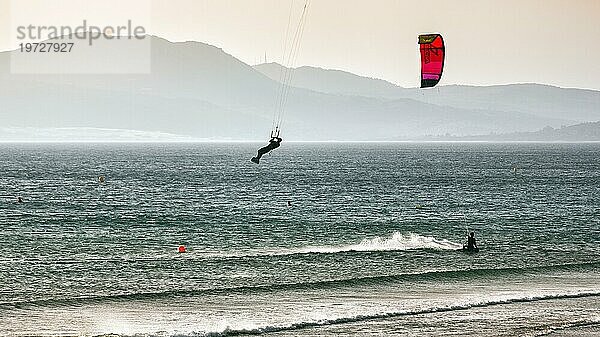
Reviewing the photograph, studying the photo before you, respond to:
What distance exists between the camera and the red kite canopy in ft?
162

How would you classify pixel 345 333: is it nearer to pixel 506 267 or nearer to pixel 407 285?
pixel 407 285

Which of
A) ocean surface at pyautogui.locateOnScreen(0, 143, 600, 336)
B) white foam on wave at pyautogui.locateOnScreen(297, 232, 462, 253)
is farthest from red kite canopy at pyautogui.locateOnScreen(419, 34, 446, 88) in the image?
white foam on wave at pyautogui.locateOnScreen(297, 232, 462, 253)

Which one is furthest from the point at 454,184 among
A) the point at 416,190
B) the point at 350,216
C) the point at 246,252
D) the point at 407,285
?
the point at 407,285

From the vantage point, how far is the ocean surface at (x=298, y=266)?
109ft

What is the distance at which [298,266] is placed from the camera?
152 ft

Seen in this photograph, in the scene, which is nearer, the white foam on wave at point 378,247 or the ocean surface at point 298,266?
the ocean surface at point 298,266

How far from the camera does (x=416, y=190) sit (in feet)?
363

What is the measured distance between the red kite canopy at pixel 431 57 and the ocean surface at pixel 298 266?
10.2 metres

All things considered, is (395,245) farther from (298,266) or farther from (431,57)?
(431,57)

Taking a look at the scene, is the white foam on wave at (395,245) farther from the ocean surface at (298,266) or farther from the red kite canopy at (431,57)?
the red kite canopy at (431,57)

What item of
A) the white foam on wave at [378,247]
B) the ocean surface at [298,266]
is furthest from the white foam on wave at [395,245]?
the ocean surface at [298,266]

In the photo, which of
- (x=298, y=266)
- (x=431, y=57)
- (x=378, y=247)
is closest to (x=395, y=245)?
(x=378, y=247)

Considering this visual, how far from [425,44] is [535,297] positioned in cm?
1756

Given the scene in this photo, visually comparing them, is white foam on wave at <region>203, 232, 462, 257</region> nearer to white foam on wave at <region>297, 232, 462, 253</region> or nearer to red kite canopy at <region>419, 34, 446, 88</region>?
white foam on wave at <region>297, 232, 462, 253</region>
